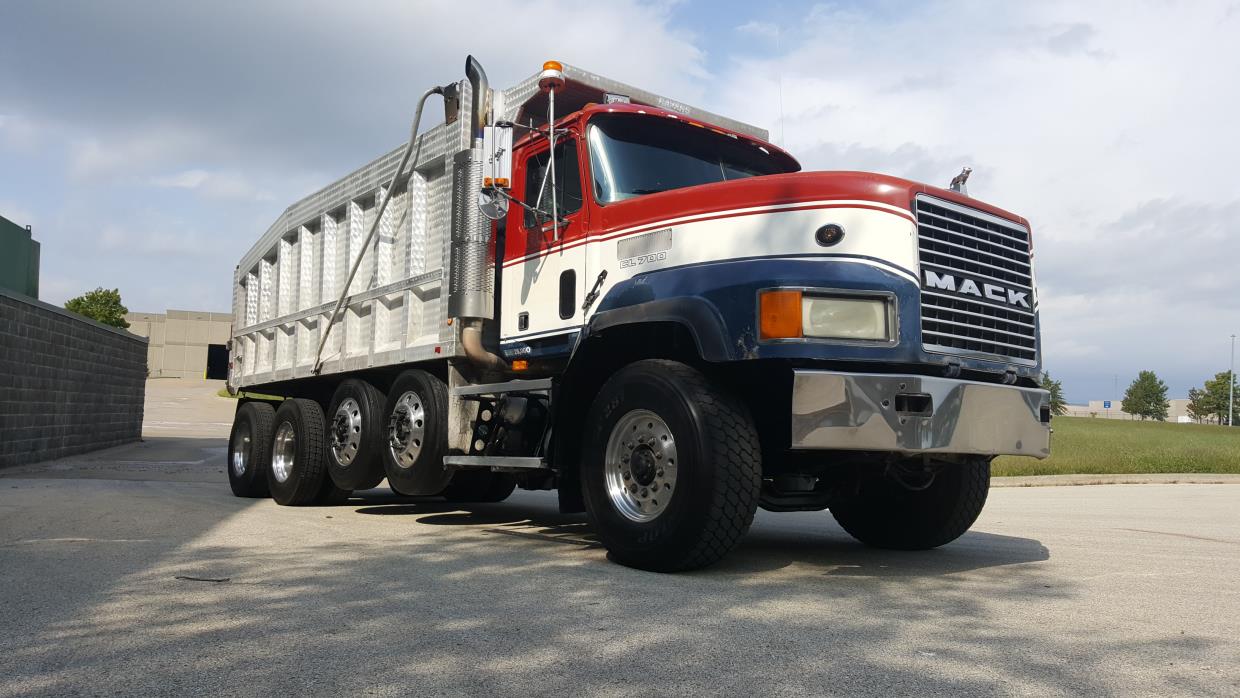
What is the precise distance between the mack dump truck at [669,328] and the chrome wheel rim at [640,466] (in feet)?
0.04

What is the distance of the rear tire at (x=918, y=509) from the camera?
257 inches

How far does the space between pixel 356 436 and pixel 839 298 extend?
507 cm

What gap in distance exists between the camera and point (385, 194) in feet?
28.6

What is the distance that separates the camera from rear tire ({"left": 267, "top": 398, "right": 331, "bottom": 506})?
30.5ft

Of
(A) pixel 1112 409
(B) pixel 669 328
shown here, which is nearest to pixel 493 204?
(B) pixel 669 328

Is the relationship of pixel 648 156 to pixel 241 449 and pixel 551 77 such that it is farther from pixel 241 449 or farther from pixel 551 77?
pixel 241 449

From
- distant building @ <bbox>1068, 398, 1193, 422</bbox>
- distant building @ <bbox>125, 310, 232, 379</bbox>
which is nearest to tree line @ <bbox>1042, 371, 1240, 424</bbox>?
distant building @ <bbox>1068, 398, 1193, 422</bbox>

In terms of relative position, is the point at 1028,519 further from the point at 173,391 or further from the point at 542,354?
the point at 173,391

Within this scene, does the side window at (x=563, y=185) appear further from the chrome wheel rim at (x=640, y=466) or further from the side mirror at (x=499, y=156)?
the chrome wheel rim at (x=640, y=466)

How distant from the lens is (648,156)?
6.58 meters

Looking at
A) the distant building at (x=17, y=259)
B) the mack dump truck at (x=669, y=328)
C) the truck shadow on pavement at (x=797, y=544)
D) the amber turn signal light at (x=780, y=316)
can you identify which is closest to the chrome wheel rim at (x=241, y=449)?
the truck shadow on pavement at (x=797, y=544)

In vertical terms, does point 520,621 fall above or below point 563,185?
below

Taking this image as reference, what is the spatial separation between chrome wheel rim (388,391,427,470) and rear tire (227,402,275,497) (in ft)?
9.77

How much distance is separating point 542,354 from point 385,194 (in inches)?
114
